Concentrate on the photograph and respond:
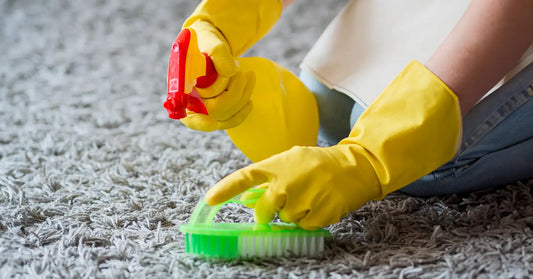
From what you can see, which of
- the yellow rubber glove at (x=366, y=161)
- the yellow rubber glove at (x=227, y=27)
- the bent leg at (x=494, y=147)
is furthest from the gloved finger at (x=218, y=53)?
the bent leg at (x=494, y=147)

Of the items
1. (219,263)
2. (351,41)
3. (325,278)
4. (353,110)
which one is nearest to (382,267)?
(325,278)

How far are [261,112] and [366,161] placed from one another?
211mm

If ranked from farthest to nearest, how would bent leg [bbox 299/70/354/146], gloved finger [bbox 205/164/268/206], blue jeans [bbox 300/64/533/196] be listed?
bent leg [bbox 299/70/354/146]
blue jeans [bbox 300/64/533/196]
gloved finger [bbox 205/164/268/206]

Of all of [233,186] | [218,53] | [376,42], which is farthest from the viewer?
[376,42]

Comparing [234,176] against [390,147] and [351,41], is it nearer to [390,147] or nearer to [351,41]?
[390,147]

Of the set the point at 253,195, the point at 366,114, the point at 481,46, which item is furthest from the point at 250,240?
the point at 481,46

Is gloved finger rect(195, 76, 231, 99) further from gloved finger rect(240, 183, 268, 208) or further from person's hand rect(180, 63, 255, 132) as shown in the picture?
gloved finger rect(240, 183, 268, 208)

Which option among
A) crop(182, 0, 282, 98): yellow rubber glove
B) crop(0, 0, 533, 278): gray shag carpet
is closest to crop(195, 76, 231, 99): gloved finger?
crop(182, 0, 282, 98): yellow rubber glove

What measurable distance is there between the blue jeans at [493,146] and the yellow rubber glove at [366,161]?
76mm

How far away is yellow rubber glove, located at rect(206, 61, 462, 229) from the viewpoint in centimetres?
61

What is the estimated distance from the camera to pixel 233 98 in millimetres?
750

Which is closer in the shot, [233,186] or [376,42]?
[233,186]

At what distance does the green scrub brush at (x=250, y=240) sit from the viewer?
61cm

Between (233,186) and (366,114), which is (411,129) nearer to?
(366,114)
